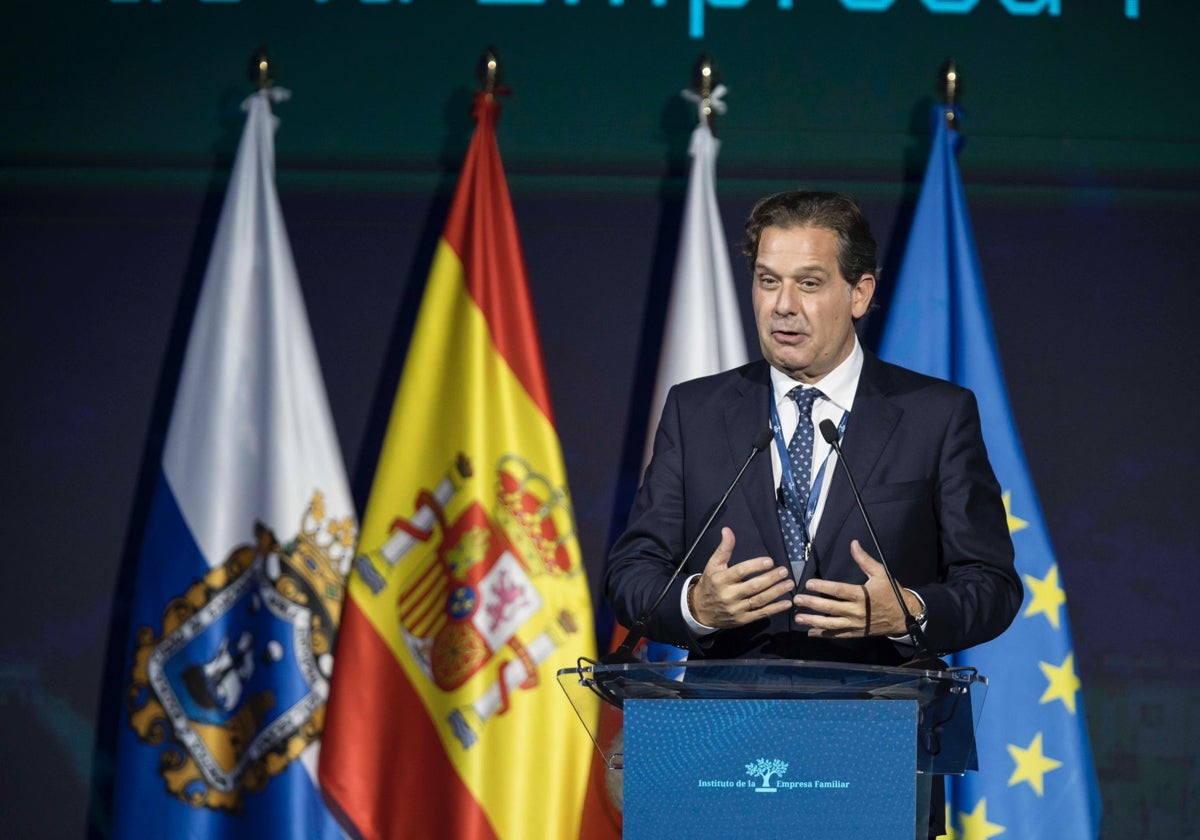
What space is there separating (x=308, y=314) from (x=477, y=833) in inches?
57.8

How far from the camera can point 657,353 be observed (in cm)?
386

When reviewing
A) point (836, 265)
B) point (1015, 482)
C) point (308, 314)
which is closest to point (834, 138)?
point (1015, 482)

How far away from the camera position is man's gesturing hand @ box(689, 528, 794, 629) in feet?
5.49

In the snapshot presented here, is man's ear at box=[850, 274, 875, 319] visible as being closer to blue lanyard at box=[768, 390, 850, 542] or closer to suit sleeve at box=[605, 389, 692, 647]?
blue lanyard at box=[768, 390, 850, 542]

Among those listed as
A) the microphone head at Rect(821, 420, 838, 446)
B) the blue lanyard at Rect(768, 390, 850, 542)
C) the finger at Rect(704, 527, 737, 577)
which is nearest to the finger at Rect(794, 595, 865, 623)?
the finger at Rect(704, 527, 737, 577)

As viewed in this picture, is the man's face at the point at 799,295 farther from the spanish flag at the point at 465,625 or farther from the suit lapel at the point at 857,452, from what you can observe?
the spanish flag at the point at 465,625

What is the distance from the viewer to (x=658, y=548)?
208cm

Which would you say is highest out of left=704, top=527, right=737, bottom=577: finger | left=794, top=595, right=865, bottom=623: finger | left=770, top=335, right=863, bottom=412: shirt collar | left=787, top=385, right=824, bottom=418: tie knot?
left=770, top=335, right=863, bottom=412: shirt collar

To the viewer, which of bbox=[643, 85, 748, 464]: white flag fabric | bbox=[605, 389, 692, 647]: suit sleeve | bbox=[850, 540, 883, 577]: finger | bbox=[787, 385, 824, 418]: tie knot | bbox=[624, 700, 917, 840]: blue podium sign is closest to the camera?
bbox=[624, 700, 917, 840]: blue podium sign

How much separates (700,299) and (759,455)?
5.15 feet

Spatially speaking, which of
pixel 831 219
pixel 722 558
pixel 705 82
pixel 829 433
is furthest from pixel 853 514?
pixel 705 82

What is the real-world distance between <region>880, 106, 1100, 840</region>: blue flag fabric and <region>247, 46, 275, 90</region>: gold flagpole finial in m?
1.70

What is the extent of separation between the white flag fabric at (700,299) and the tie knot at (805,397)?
1.35 meters

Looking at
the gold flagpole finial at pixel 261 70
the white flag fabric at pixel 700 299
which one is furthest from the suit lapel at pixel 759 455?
the gold flagpole finial at pixel 261 70
